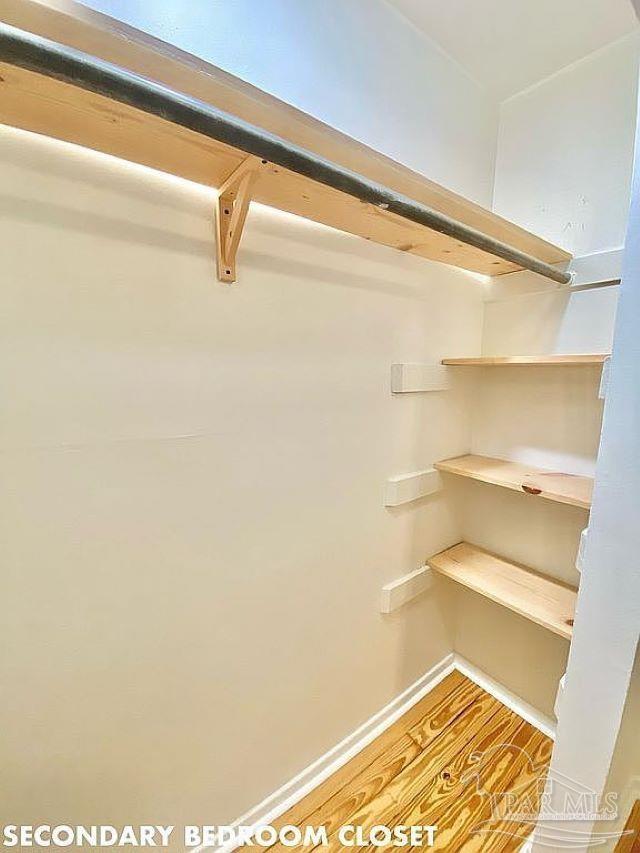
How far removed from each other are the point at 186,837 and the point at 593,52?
2552 mm

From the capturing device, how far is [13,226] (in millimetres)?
625

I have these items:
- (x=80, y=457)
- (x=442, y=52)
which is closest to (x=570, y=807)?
(x=80, y=457)

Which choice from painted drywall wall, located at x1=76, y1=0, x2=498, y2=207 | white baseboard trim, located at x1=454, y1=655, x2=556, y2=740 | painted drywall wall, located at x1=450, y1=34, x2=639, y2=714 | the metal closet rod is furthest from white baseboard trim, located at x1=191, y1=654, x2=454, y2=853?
painted drywall wall, located at x1=76, y1=0, x2=498, y2=207

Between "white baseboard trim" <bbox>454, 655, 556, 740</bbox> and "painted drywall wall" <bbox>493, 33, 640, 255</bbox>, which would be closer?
"painted drywall wall" <bbox>493, 33, 640, 255</bbox>

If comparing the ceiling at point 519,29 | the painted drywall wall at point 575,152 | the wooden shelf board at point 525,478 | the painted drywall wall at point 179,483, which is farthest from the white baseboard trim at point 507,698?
the ceiling at point 519,29

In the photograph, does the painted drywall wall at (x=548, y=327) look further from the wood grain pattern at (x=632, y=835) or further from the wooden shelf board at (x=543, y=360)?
the wood grain pattern at (x=632, y=835)

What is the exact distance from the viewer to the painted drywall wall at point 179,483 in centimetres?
68

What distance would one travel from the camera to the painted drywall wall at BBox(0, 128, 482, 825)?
0.68 m

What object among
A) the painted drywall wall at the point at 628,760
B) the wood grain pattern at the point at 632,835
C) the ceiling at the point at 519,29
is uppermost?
the ceiling at the point at 519,29

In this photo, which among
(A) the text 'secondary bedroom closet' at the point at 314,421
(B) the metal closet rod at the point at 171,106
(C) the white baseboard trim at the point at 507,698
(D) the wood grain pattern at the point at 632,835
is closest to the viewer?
(B) the metal closet rod at the point at 171,106

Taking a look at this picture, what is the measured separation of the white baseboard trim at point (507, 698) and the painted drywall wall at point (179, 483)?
663 millimetres

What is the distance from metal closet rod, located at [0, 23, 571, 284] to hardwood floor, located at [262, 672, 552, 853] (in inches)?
67.2

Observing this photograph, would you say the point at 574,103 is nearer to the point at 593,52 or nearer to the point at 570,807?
the point at 593,52

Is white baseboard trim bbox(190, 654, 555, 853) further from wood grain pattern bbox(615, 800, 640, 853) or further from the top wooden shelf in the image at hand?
the top wooden shelf
